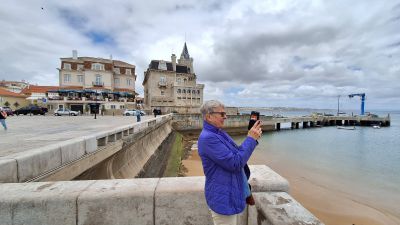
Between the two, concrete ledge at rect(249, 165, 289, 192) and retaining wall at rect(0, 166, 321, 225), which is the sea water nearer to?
concrete ledge at rect(249, 165, 289, 192)

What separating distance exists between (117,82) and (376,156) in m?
49.3

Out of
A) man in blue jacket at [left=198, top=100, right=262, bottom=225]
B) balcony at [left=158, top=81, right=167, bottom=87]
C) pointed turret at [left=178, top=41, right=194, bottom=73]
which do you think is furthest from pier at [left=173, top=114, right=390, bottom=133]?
man in blue jacket at [left=198, top=100, right=262, bottom=225]

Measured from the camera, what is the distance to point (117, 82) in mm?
49750

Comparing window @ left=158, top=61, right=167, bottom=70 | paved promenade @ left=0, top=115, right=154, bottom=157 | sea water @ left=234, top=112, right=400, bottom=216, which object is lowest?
sea water @ left=234, top=112, right=400, bottom=216

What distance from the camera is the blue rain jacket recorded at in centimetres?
191

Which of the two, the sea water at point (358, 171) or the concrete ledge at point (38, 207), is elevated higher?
the concrete ledge at point (38, 207)

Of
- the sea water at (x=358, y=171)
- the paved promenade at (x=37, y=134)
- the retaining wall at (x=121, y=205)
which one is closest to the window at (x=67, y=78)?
the paved promenade at (x=37, y=134)

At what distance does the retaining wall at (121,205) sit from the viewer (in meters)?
2.29

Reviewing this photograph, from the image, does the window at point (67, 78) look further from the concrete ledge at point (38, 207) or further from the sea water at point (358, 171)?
the concrete ledge at point (38, 207)

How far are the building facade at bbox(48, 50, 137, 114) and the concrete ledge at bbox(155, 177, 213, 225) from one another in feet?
137

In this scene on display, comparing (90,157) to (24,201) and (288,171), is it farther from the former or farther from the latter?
(288,171)

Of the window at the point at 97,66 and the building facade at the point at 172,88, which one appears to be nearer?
the window at the point at 97,66

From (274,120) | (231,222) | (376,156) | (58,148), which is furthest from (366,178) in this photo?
(274,120)

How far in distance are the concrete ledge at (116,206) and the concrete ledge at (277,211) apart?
1271mm
